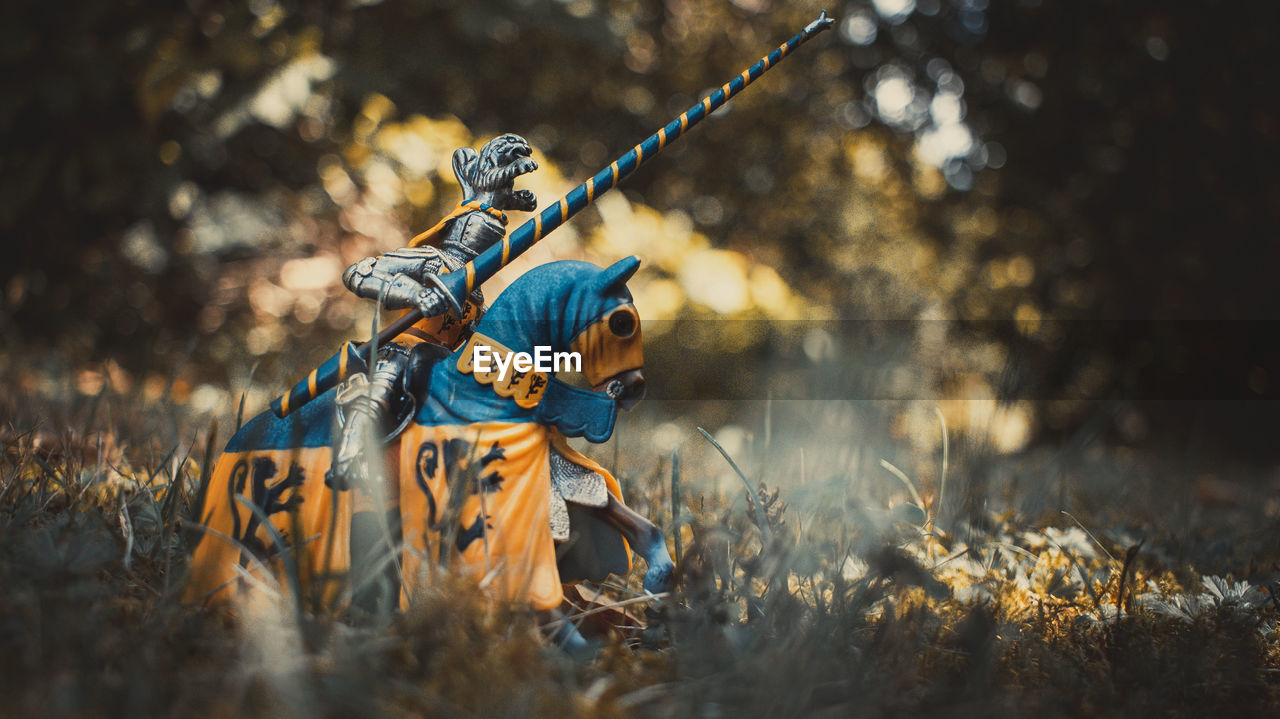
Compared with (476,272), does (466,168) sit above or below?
above

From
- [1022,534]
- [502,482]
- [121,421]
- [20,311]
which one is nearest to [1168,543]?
[1022,534]

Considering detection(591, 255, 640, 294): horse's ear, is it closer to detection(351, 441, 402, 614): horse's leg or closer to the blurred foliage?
detection(351, 441, 402, 614): horse's leg

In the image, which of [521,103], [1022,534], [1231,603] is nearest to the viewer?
[1231,603]

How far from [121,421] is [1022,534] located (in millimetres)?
2897

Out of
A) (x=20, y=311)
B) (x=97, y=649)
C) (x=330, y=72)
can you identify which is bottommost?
(x=97, y=649)

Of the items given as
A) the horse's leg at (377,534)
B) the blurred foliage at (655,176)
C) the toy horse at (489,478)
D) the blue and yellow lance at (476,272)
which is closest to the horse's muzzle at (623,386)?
the toy horse at (489,478)

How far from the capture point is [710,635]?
1172 millimetres

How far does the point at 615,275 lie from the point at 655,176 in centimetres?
492

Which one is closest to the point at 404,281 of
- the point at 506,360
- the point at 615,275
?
the point at 506,360

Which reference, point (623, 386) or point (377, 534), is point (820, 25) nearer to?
point (623, 386)

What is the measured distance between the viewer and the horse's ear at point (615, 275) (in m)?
1.39

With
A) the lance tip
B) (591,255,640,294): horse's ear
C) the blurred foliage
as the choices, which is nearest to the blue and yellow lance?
(591,255,640,294): horse's ear

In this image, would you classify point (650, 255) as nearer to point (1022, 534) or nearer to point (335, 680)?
point (1022, 534)

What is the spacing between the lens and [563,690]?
3.30 ft
